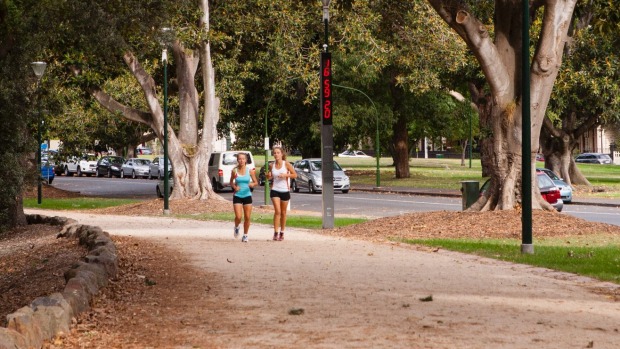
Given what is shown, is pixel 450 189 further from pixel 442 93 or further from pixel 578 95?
pixel 442 93

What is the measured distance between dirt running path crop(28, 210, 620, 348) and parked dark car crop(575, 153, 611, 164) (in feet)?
279

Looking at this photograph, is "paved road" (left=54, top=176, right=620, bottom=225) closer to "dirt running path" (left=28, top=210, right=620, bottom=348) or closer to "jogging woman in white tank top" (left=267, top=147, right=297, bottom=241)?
"jogging woman in white tank top" (left=267, top=147, right=297, bottom=241)

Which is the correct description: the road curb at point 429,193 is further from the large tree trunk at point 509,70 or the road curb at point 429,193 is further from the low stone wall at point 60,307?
the low stone wall at point 60,307

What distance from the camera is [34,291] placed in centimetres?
1459

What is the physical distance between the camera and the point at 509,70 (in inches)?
931

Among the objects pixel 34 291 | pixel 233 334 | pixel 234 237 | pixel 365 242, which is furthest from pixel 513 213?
pixel 233 334

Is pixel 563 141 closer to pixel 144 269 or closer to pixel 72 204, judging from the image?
pixel 72 204

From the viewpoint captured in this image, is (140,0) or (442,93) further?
(442,93)

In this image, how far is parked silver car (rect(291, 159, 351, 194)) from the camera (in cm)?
5150

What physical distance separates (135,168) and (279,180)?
59.7m

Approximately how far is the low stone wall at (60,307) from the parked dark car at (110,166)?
65.9 meters

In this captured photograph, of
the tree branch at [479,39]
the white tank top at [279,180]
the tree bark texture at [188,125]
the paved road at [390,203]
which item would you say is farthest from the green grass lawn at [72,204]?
the white tank top at [279,180]

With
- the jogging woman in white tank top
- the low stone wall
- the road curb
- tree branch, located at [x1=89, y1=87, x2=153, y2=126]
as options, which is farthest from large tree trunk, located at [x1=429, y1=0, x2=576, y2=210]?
tree branch, located at [x1=89, y1=87, x2=153, y2=126]

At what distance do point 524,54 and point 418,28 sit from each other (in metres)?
21.0
